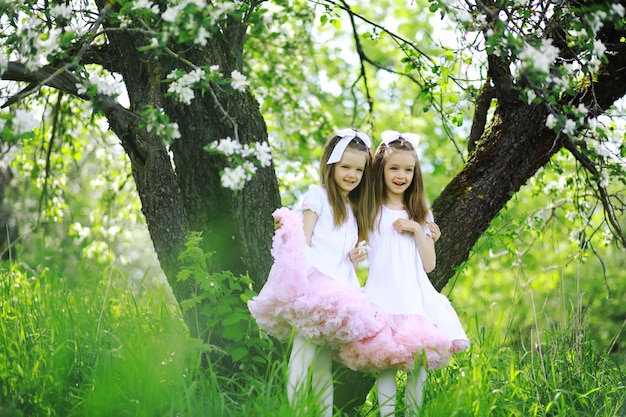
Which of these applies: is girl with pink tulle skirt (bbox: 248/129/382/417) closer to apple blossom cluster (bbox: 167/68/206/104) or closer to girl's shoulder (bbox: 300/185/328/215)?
girl's shoulder (bbox: 300/185/328/215)

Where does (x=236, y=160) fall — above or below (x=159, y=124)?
below

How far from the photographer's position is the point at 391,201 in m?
3.51

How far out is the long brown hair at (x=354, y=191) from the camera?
11.0 feet

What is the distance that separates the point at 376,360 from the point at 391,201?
785 millimetres

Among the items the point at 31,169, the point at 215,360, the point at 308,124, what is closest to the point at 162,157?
the point at 215,360

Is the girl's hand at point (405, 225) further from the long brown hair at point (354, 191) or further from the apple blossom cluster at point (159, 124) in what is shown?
the apple blossom cluster at point (159, 124)

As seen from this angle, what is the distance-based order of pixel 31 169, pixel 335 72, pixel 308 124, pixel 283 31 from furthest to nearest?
pixel 335 72 < pixel 308 124 < pixel 283 31 < pixel 31 169

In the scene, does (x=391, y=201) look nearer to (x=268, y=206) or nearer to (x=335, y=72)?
(x=268, y=206)

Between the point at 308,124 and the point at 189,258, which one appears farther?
the point at 308,124

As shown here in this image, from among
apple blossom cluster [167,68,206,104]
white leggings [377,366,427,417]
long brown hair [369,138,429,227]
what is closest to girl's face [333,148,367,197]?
long brown hair [369,138,429,227]

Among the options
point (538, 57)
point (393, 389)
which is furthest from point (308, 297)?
point (538, 57)

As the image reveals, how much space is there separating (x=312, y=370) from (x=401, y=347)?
0.38 metres

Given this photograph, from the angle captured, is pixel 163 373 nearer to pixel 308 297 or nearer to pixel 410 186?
pixel 308 297

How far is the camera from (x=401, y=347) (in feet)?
10.1
